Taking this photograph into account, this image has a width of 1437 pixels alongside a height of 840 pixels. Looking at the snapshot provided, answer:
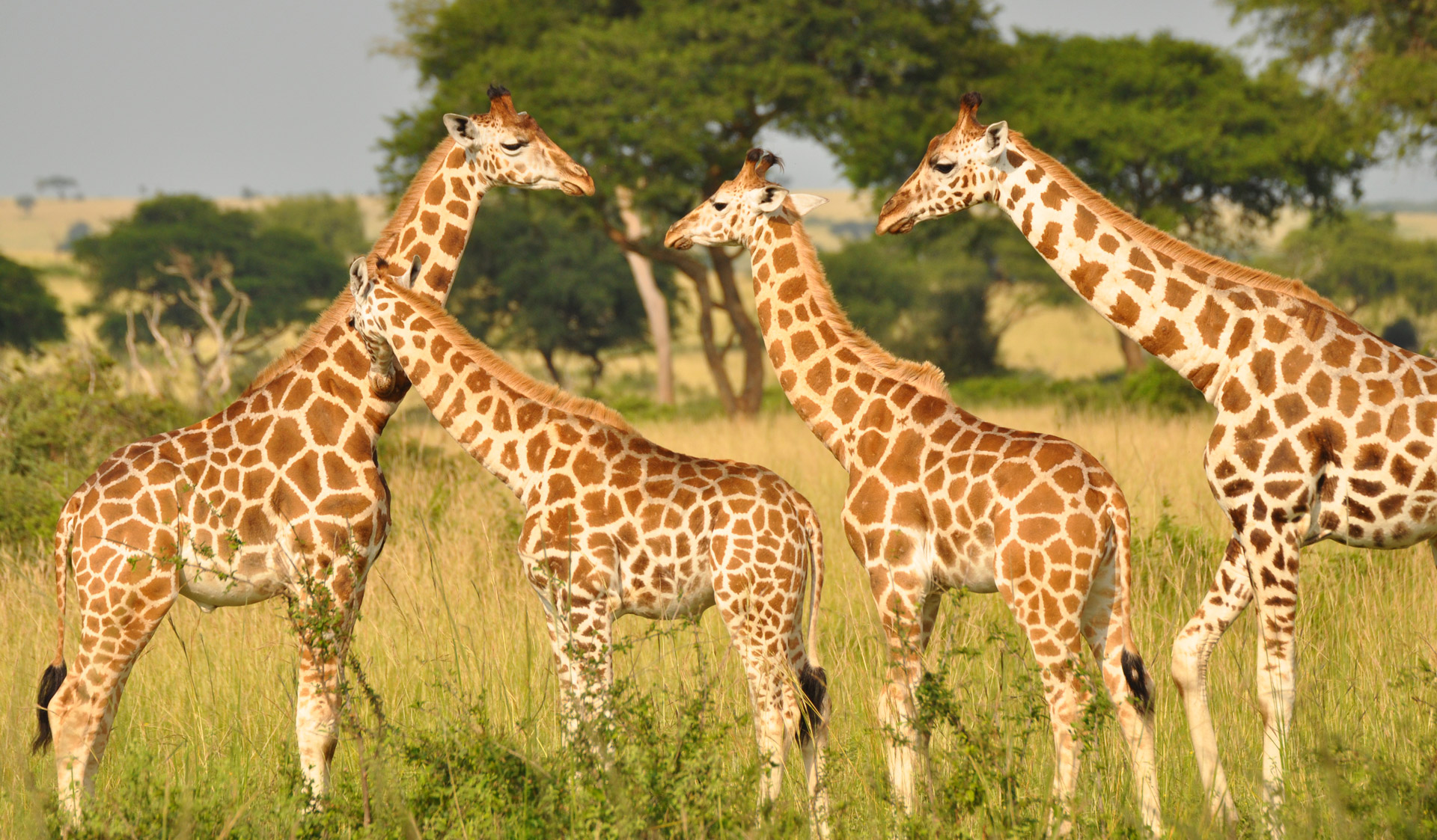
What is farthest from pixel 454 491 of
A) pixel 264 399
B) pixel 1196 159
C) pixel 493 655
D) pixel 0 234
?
pixel 0 234

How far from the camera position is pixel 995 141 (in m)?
5.49

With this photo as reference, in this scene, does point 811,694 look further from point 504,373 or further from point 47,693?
point 47,693

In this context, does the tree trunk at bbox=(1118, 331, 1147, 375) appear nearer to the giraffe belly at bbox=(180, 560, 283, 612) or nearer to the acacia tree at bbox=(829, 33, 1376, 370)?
the acacia tree at bbox=(829, 33, 1376, 370)

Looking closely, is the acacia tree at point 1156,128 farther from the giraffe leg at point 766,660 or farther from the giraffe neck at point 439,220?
the giraffe leg at point 766,660

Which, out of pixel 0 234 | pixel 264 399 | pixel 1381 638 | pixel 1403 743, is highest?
pixel 0 234

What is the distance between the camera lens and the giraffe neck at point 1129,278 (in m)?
5.36

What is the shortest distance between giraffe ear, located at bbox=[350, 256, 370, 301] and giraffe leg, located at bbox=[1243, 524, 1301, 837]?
3716mm

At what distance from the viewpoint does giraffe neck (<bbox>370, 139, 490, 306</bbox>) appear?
19.1ft

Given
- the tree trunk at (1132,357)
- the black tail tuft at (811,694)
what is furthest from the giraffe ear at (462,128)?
the tree trunk at (1132,357)

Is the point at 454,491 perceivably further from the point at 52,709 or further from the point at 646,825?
the point at 646,825

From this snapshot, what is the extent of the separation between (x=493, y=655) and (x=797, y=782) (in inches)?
90.0

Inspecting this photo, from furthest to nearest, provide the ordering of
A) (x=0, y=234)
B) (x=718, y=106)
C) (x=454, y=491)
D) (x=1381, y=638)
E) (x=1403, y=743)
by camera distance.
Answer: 1. (x=0, y=234)
2. (x=718, y=106)
3. (x=454, y=491)
4. (x=1381, y=638)
5. (x=1403, y=743)

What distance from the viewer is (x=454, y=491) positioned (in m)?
10.9

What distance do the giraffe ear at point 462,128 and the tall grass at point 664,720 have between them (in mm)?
2076
